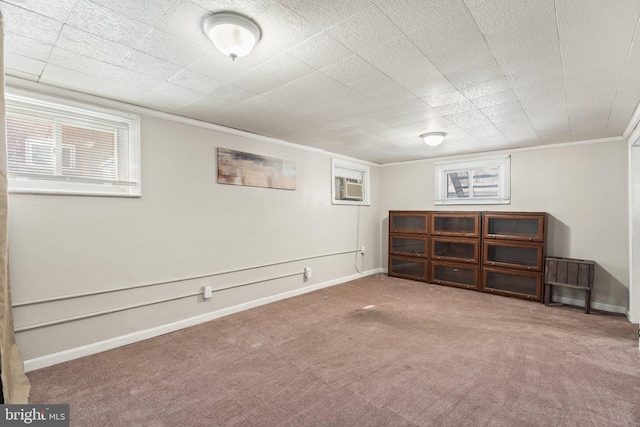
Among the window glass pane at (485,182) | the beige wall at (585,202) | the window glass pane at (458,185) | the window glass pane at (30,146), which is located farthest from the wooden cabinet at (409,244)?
the window glass pane at (30,146)

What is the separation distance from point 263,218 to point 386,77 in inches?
99.2

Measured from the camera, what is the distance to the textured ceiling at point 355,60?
5.12 feet

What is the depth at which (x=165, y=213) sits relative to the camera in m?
3.20

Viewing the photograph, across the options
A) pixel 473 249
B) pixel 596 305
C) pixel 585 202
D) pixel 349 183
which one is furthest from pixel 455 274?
pixel 349 183

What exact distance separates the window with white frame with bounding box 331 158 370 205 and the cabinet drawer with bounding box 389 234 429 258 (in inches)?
37.2

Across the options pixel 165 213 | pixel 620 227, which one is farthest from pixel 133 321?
pixel 620 227

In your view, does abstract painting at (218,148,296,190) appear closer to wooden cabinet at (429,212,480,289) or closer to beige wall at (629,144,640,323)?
wooden cabinet at (429,212,480,289)

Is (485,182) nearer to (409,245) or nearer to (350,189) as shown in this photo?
(409,245)

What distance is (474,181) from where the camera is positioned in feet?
17.1

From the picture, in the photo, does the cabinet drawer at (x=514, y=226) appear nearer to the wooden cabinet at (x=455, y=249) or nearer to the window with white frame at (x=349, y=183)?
the wooden cabinet at (x=455, y=249)

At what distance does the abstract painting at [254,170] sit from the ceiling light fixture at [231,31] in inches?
81.3

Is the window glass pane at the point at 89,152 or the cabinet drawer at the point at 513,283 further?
the cabinet drawer at the point at 513,283

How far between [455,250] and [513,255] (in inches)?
33.1

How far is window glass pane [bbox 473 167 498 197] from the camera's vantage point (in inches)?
198
